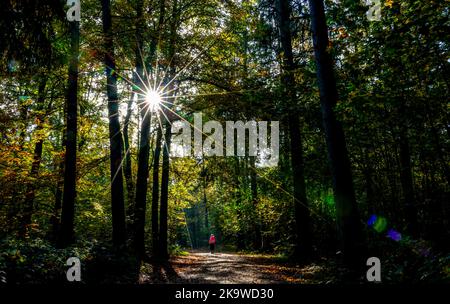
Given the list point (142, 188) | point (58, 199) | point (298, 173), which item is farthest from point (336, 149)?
point (58, 199)

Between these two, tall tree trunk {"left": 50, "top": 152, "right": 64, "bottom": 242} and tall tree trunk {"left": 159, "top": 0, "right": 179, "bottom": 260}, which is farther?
tall tree trunk {"left": 50, "top": 152, "right": 64, "bottom": 242}

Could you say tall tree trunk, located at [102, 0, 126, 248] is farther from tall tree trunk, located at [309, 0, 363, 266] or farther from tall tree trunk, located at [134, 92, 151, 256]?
tall tree trunk, located at [309, 0, 363, 266]

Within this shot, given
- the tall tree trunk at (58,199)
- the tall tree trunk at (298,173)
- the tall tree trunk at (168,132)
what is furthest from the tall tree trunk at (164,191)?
the tall tree trunk at (298,173)

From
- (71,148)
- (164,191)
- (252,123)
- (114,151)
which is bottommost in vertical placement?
(164,191)

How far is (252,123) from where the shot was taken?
13.0 m

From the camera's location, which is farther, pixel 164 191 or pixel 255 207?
Result: pixel 255 207

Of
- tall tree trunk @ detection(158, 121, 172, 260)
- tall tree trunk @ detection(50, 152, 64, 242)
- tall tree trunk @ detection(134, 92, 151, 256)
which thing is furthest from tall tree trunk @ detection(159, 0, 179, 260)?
tall tree trunk @ detection(50, 152, 64, 242)

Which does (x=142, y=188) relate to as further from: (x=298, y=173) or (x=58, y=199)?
(x=298, y=173)

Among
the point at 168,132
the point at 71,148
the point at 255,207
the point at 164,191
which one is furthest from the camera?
the point at 255,207

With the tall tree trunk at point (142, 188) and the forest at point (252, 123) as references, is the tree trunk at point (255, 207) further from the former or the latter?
the tall tree trunk at point (142, 188)

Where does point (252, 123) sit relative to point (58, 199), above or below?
above

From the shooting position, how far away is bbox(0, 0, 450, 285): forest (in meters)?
6.57

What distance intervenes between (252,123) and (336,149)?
5.37 m

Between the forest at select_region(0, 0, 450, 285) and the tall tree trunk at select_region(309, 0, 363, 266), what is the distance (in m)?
0.03
